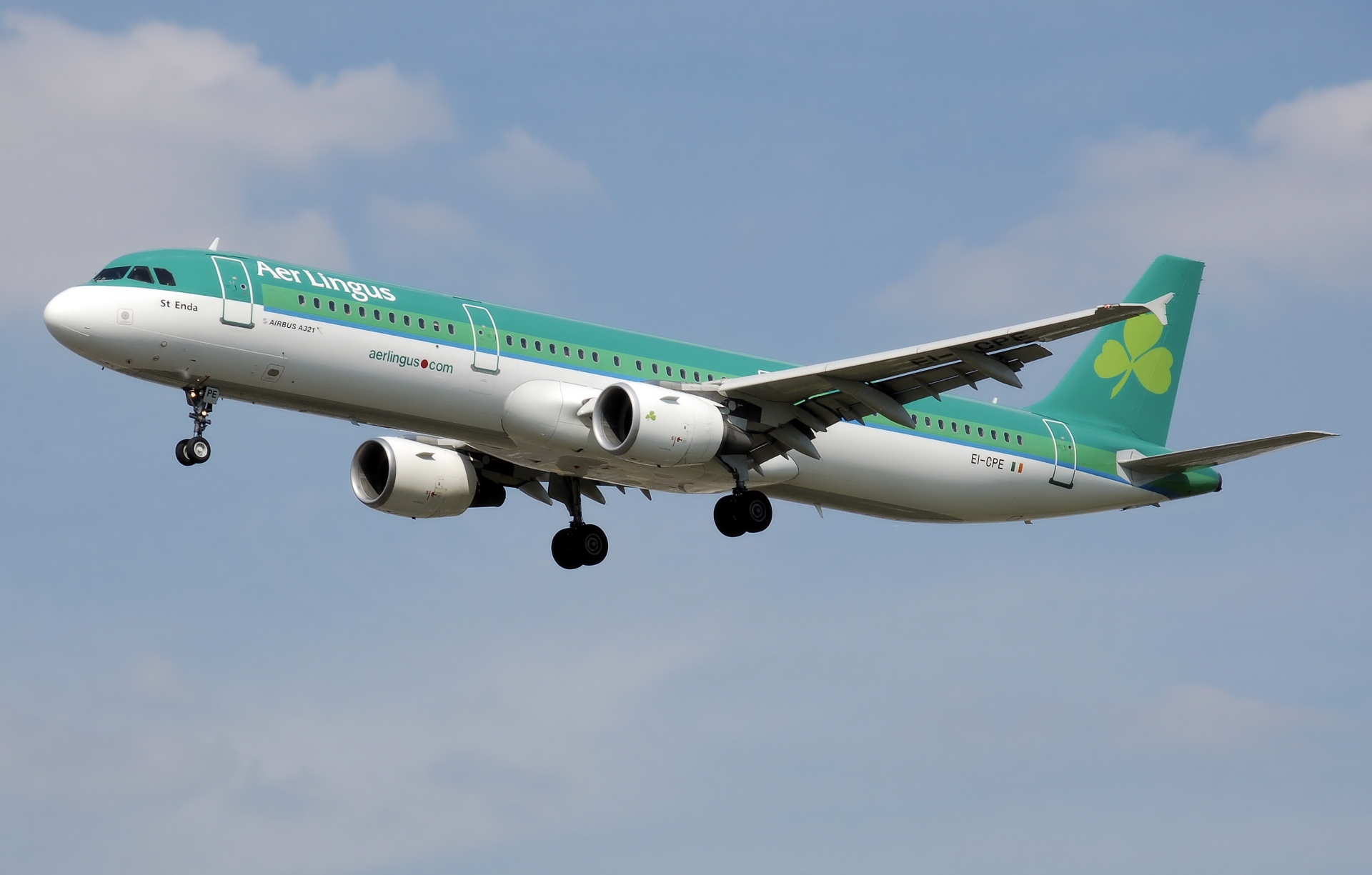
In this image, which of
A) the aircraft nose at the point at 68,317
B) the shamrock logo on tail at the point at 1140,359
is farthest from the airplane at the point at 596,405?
the shamrock logo on tail at the point at 1140,359

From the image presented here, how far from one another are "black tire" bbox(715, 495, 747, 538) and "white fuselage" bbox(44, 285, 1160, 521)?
15.8 inches

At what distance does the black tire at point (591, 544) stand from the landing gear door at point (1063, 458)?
10577 millimetres

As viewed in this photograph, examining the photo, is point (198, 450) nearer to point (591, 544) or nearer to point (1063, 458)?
point (591, 544)

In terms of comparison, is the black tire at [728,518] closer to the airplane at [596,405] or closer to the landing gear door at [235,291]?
the airplane at [596,405]

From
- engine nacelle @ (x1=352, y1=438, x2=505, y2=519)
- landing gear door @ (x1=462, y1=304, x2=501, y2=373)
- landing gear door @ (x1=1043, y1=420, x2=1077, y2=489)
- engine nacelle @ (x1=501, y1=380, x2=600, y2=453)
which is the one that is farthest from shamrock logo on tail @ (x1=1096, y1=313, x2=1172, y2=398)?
landing gear door @ (x1=462, y1=304, x2=501, y2=373)

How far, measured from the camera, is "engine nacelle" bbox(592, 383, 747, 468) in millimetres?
31656

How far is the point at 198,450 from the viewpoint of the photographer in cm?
3019

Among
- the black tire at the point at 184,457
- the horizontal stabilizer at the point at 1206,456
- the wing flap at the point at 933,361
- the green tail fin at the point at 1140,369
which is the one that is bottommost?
the black tire at the point at 184,457

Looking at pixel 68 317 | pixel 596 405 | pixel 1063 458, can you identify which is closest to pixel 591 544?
pixel 596 405

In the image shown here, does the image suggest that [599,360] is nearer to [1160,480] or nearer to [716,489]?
[716,489]

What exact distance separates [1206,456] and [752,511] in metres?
11.1

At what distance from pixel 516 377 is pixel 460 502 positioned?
227 inches

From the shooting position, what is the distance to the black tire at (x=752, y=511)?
115 ft

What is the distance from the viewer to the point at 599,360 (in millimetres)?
33312
